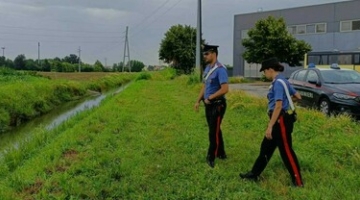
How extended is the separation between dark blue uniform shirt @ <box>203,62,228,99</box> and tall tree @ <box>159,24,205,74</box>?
40.2m

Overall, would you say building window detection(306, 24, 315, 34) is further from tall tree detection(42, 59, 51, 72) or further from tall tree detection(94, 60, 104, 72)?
tall tree detection(42, 59, 51, 72)

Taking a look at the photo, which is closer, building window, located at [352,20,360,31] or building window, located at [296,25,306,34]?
building window, located at [352,20,360,31]

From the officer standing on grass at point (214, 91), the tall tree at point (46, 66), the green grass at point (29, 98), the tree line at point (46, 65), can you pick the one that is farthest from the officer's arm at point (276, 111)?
the tall tree at point (46, 66)

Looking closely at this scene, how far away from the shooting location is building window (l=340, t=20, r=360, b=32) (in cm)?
3859

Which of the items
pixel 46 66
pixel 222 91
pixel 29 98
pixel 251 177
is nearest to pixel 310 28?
pixel 29 98

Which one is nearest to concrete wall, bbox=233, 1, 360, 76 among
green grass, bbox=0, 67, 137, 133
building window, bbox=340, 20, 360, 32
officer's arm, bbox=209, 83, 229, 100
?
building window, bbox=340, 20, 360, 32

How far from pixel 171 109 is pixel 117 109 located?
6.07ft

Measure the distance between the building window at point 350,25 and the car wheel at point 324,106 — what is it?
31228 millimetres

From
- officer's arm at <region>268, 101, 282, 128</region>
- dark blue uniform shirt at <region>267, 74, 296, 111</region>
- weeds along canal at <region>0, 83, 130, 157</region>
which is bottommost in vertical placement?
weeds along canal at <region>0, 83, 130, 157</region>

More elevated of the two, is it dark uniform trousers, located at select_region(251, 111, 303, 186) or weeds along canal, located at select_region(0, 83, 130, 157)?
dark uniform trousers, located at select_region(251, 111, 303, 186)

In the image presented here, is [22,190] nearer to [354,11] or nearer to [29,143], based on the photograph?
[29,143]

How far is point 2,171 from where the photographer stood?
22.2 ft

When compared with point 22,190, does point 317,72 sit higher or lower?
higher

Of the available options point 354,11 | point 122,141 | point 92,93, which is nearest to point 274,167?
point 122,141
